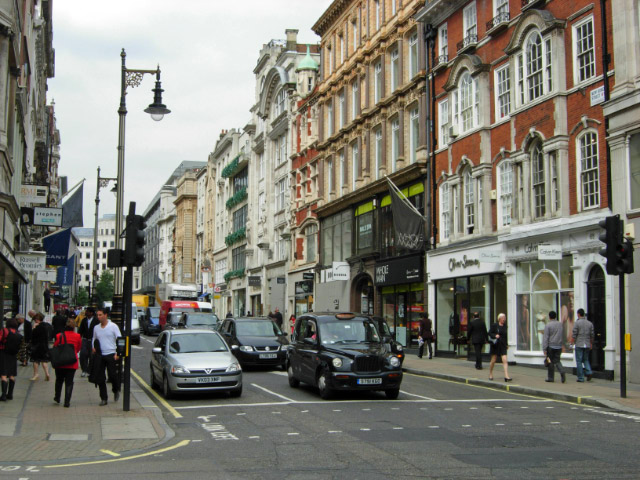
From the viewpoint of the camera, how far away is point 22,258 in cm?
2558

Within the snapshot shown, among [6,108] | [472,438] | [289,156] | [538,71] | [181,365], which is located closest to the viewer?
[472,438]

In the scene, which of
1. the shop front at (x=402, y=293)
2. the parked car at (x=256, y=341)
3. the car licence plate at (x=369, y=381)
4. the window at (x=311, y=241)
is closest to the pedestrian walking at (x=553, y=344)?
the car licence plate at (x=369, y=381)

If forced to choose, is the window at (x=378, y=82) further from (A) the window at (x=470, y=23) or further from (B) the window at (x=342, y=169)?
(A) the window at (x=470, y=23)

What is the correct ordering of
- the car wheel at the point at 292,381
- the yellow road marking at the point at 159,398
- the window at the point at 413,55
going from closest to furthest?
the yellow road marking at the point at 159,398
the car wheel at the point at 292,381
the window at the point at 413,55

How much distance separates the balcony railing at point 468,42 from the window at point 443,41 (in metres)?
1.40

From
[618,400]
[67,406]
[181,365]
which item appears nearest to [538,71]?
[618,400]

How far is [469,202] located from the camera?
29219 millimetres

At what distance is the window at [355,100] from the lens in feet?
136

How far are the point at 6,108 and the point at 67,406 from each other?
948 centimetres

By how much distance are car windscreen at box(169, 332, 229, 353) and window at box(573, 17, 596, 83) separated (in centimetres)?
1309

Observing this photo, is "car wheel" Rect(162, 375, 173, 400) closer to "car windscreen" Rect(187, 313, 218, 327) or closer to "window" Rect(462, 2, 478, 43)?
"car windscreen" Rect(187, 313, 218, 327)

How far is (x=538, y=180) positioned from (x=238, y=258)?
46934 millimetres

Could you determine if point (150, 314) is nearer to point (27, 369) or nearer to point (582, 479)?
point (27, 369)

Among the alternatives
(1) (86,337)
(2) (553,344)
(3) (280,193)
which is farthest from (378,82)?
(1) (86,337)
